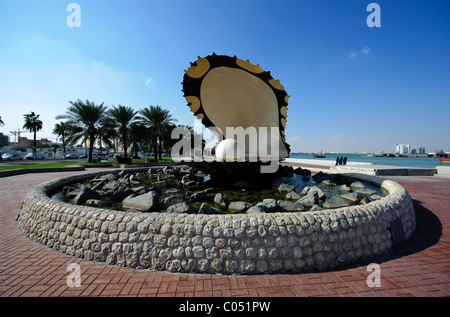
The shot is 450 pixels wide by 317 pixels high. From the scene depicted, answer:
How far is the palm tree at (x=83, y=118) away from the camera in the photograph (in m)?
29.9

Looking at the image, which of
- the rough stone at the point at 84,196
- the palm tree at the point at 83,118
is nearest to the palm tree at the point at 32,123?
the palm tree at the point at 83,118

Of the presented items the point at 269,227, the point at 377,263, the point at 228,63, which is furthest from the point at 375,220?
the point at 228,63

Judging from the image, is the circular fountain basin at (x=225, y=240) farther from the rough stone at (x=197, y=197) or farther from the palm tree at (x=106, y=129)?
the palm tree at (x=106, y=129)

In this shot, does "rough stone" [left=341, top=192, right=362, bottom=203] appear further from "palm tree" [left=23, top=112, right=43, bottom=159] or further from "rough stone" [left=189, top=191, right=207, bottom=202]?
"palm tree" [left=23, top=112, right=43, bottom=159]

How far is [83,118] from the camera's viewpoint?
3014 centimetres

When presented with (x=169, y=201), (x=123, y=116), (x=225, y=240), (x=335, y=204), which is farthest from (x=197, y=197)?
(x=123, y=116)

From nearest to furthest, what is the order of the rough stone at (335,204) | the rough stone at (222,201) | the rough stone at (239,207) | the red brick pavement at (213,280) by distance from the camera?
the red brick pavement at (213,280) < the rough stone at (239,207) < the rough stone at (335,204) < the rough stone at (222,201)

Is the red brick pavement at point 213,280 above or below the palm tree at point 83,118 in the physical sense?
below

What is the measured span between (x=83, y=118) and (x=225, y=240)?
34.5 m

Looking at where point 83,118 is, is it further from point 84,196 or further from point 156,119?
point 84,196

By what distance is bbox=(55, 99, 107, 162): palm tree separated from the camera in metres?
29.9

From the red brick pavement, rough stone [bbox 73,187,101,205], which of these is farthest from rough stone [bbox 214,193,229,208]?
rough stone [bbox 73,187,101,205]

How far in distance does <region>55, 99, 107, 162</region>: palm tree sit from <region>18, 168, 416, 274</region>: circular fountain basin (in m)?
31.8

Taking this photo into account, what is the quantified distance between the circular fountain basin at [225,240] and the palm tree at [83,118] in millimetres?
31767
